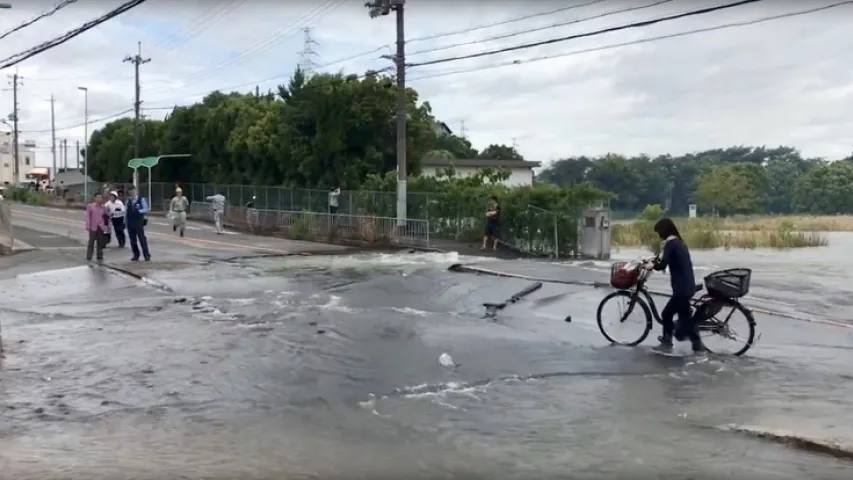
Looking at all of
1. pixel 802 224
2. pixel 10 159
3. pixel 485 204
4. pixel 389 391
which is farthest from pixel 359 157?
pixel 10 159

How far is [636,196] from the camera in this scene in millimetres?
48344

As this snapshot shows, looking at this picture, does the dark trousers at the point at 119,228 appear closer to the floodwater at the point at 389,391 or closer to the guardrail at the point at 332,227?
the guardrail at the point at 332,227

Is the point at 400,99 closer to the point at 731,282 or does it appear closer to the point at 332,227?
the point at 332,227

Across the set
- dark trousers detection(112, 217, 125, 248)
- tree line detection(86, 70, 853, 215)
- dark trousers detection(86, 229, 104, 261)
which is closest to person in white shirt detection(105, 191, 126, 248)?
dark trousers detection(112, 217, 125, 248)

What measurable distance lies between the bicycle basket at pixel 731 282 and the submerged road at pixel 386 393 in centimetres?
81

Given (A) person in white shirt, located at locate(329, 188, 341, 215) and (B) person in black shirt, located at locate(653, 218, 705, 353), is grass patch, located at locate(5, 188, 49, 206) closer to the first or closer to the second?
(A) person in white shirt, located at locate(329, 188, 341, 215)

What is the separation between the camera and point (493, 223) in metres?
27.4

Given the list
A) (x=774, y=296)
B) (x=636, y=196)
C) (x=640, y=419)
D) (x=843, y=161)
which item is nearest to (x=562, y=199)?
(x=774, y=296)

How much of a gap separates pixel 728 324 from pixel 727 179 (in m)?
56.2

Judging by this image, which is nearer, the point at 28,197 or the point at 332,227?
the point at 332,227

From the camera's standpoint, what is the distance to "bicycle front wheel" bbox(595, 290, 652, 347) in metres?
11.3

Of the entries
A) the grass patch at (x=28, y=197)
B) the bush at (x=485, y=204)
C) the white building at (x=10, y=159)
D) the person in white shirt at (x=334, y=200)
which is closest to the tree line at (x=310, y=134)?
the person in white shirt at (x=334, y=200)

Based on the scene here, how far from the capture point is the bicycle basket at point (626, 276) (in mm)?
11352

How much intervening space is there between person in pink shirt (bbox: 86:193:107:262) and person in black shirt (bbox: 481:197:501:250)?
11.3 m
